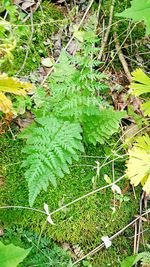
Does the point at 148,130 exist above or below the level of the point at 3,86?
below

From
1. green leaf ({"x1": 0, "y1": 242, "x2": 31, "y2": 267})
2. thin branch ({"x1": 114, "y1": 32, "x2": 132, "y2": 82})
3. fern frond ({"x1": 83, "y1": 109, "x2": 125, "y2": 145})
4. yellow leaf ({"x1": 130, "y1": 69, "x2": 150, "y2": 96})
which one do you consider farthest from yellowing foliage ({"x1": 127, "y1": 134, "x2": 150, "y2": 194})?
green leaf ({"x1": 0, "y1": 242, "x2": 31, "y2": 267})

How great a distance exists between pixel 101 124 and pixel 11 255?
3.33 ft

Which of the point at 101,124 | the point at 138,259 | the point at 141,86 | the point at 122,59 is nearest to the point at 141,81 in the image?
the point at 141,86

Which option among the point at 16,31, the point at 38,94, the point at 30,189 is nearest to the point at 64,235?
the point at 30,189

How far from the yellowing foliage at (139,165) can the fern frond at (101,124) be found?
0.19 meters

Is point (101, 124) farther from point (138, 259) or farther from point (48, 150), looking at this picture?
point (138, 259)

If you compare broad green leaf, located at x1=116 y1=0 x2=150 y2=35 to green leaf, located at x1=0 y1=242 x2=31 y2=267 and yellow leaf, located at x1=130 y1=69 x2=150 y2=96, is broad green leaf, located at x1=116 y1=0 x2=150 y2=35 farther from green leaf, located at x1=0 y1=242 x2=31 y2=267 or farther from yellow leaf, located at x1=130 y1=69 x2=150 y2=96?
green leaf, located at x1=0 y1=242 x2=31 y2=267

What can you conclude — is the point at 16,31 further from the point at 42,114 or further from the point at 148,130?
the point at 148,130

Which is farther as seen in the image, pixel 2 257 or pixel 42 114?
pixel 42 114

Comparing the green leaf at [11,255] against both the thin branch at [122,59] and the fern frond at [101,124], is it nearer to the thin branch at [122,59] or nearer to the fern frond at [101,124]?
the fern frond at [101,124]

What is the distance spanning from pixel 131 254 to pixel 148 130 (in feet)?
2.74

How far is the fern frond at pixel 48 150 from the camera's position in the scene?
2686mm

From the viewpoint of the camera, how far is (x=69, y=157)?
109 inches

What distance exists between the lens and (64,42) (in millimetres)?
3373
